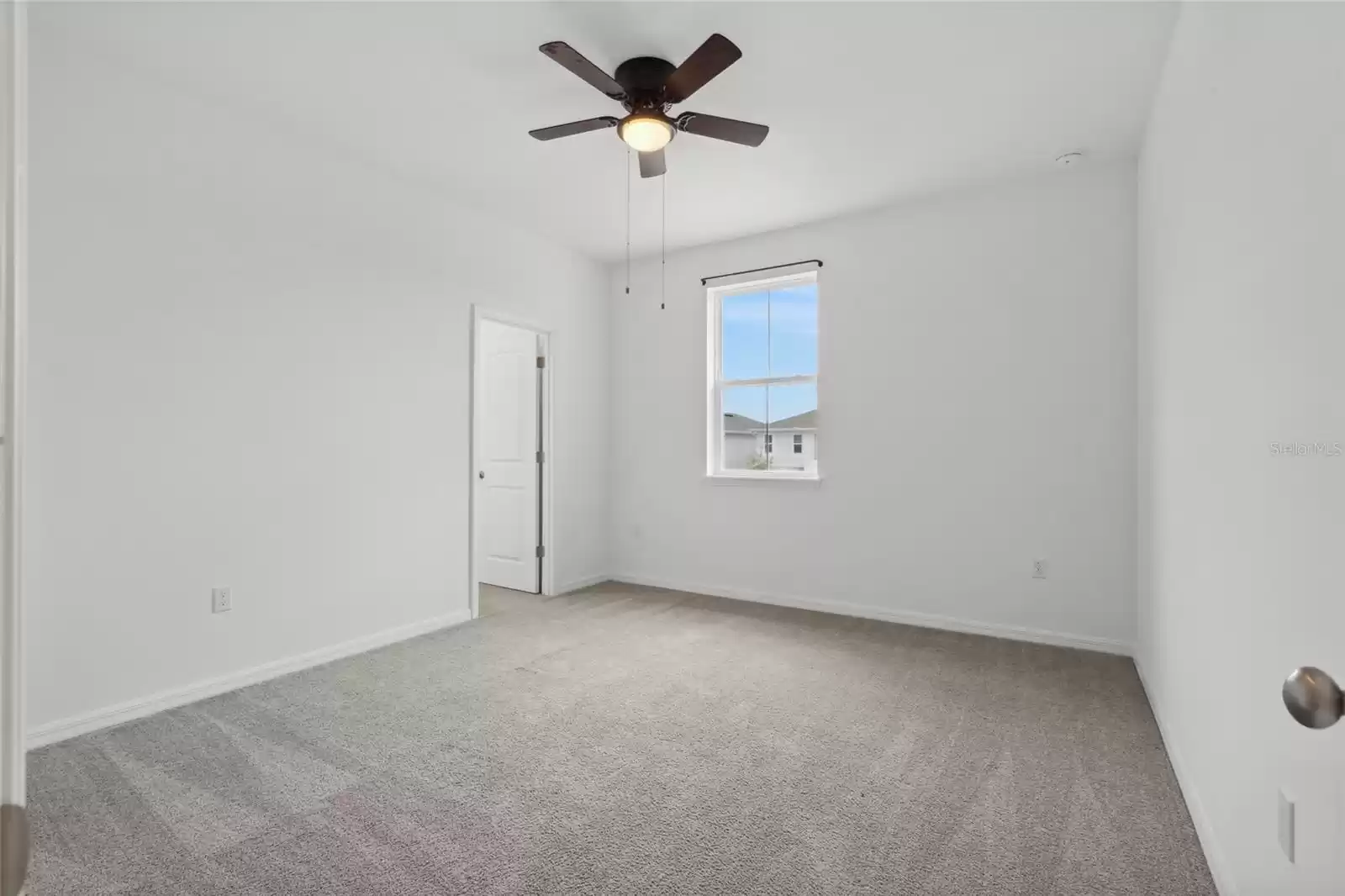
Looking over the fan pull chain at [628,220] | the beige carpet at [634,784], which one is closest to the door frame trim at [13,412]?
the beige carpet at [634,784]

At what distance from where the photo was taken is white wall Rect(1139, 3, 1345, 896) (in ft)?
3.56

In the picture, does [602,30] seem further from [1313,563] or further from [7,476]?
[1313,563]

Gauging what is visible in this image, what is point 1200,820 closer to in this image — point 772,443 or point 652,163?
point 652,163

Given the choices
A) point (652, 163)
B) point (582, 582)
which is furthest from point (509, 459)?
point (652, 163)

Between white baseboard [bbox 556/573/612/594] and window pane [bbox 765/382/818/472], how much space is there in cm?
177

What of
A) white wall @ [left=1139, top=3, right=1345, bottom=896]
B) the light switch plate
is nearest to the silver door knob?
white wall @ [left=1139, top=3, right=1345, bottom=896]

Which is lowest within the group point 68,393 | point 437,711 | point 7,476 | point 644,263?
point 437,711

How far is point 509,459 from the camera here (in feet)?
17.3

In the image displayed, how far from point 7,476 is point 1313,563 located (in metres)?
1.87

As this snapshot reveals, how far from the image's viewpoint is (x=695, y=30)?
2510 millimetres

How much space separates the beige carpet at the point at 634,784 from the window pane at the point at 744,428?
1886mm

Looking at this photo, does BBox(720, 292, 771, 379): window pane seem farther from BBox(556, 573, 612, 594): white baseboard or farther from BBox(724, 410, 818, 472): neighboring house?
BBox(556, 573, 612, 594): white baseboard

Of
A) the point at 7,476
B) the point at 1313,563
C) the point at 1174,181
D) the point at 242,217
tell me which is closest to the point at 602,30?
the point at 242,217

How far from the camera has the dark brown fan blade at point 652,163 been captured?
296 cm
